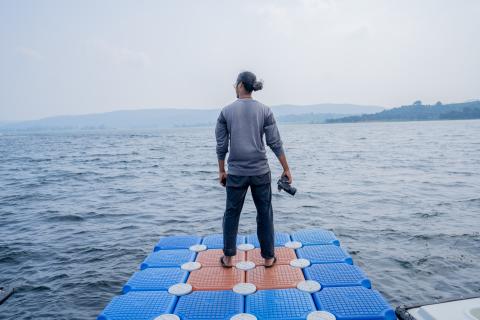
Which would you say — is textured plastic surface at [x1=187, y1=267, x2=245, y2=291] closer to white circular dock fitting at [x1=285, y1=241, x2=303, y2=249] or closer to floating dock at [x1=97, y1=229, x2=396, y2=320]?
floating dock at [x1=97, y1=229, x2=396, y2=320]

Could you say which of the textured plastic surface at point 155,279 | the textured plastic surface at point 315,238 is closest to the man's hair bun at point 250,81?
the textured plastic surface at point 155,279

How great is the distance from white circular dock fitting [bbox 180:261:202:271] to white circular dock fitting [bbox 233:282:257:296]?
0.81 metres

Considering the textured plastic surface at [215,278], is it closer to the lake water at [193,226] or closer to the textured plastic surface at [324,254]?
the textured plastic surface at [324,254]

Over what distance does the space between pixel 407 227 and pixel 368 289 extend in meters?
6.88

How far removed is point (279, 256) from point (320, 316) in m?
1.81

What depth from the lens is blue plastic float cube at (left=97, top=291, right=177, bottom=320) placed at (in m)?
3.91

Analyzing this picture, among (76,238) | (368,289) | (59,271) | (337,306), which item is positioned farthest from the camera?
(76,238)

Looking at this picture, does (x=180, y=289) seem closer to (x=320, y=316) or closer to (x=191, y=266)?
(x=191, y=266)

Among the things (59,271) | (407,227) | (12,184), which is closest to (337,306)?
(59,271)

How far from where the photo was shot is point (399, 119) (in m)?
173

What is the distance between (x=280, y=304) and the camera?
405 cm

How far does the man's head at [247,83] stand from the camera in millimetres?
4797

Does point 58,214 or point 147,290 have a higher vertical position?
point 147,290

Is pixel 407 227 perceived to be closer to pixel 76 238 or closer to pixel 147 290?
pixel 147 290
